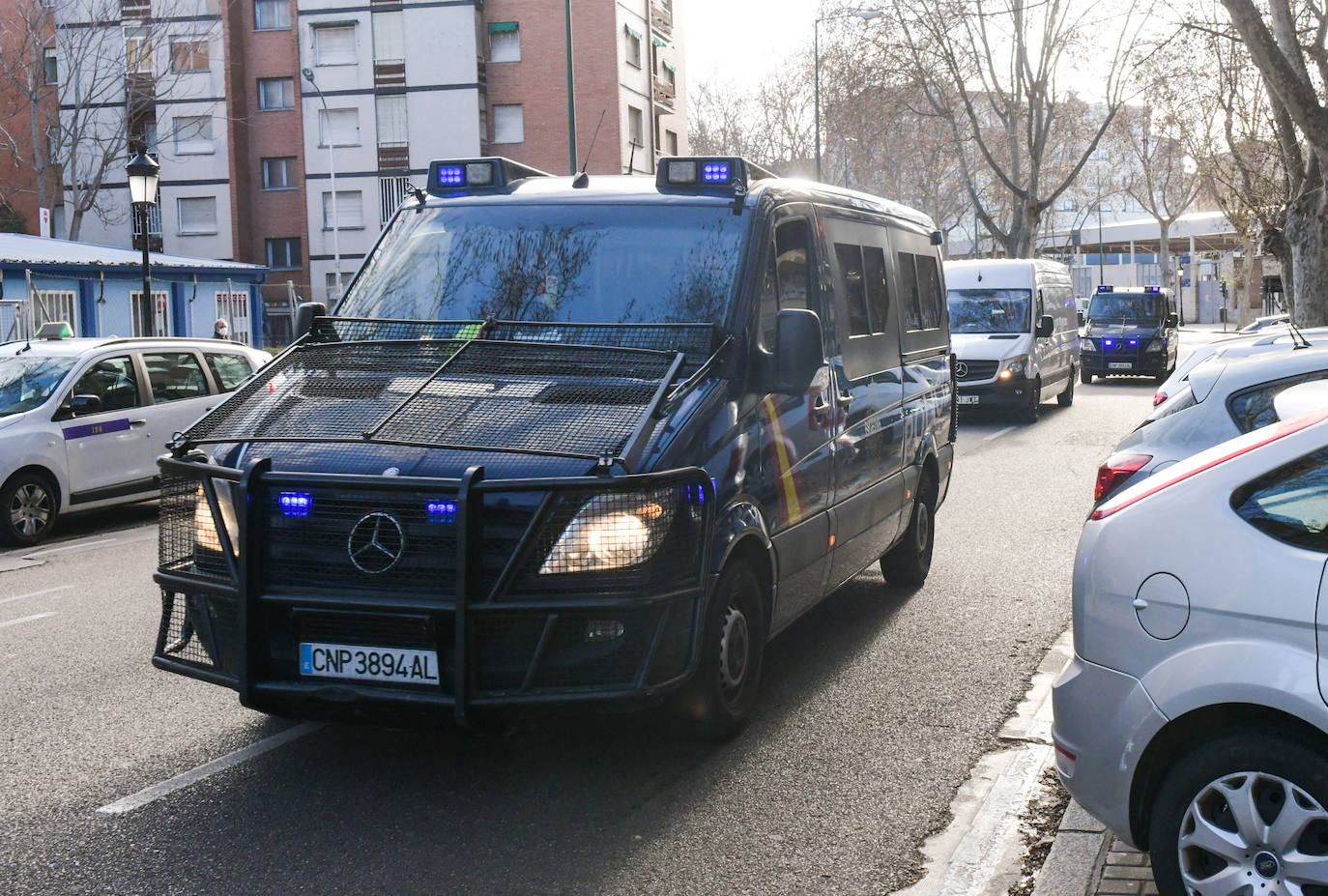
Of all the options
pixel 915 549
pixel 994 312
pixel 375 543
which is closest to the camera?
pixel 375 543

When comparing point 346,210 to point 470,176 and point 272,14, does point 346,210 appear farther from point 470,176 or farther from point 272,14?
point 470,176

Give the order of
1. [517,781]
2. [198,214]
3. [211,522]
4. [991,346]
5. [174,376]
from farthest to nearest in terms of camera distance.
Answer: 1. [198,214]
2. [991,346]
3. [174,376]
4. [517,781]
5. [211,522]

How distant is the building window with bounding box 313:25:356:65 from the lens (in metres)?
51.3

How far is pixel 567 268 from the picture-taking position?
19.7 ft

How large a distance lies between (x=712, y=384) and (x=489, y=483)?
45.3 inches

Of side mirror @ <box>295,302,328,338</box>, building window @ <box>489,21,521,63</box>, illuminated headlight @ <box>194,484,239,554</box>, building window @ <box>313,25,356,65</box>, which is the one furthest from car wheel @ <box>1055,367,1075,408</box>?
building window @ <box>313,25,356,65</box>

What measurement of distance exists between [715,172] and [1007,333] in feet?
56.1

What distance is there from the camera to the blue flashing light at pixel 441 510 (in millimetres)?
4586

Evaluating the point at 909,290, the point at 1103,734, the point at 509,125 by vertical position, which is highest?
the point at 509,125

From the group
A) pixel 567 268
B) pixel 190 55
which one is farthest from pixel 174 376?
pixel 190 55

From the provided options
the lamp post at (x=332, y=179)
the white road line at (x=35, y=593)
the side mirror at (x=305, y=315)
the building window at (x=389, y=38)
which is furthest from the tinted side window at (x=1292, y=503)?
the building window at (x=389, y=38)

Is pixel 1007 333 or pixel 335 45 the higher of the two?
pixel 335 45

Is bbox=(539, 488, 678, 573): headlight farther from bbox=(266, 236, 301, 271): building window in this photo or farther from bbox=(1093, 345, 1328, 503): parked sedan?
bbox=(266, 236, 301, 271): building window

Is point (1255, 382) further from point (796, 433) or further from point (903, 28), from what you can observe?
point (903, 28)
